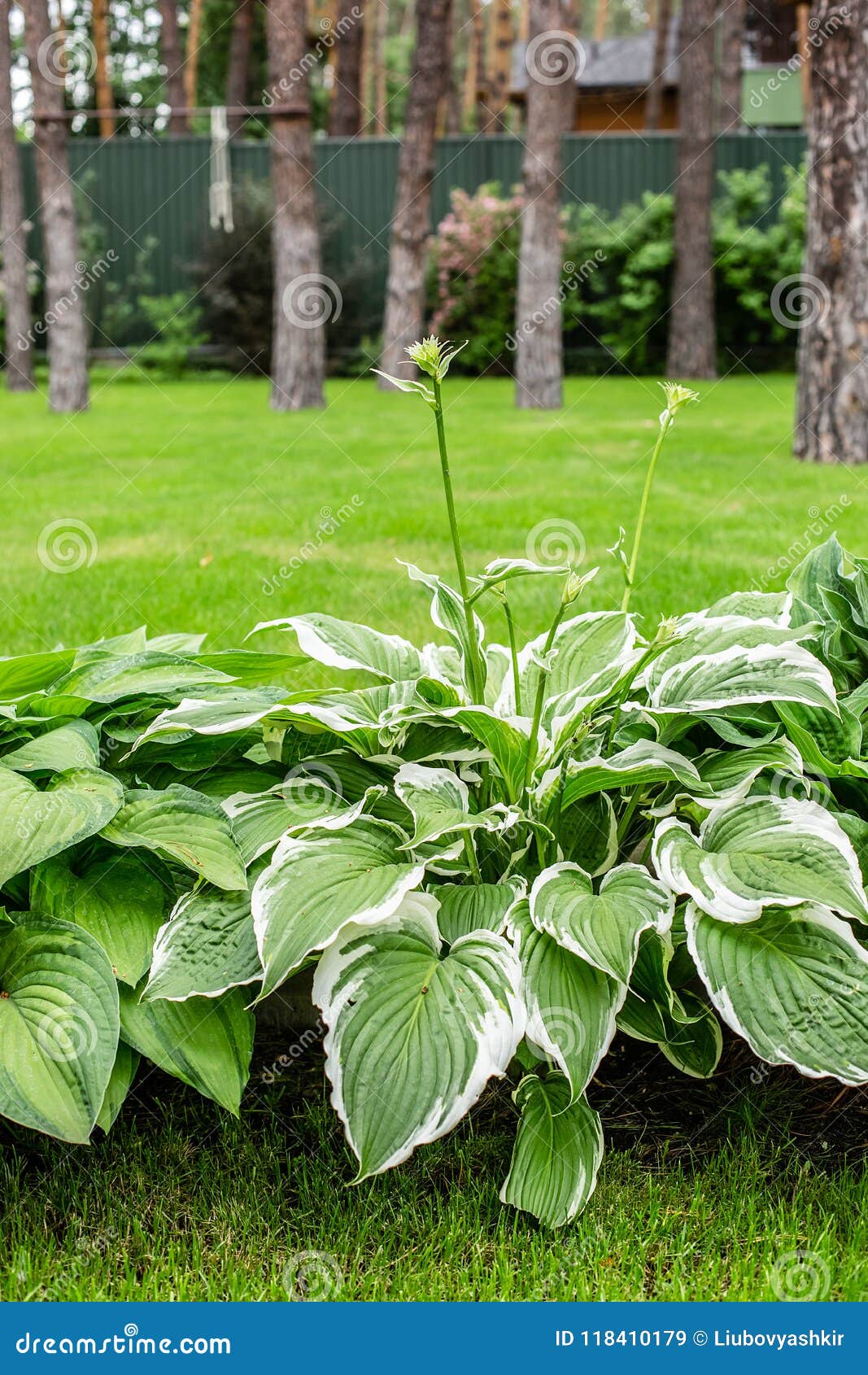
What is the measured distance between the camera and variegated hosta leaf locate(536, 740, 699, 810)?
170cm

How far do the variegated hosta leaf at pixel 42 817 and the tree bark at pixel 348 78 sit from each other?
15.7 metres

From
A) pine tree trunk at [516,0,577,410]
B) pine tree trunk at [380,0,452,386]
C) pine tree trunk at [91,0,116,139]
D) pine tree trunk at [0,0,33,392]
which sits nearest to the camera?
pine tree trunk at [516,0,577,410]


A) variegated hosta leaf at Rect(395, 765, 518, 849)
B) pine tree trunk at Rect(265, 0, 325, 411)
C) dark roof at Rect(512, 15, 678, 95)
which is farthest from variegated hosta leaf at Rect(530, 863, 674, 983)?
dark roof at Rect(512, 15, 678, 95)

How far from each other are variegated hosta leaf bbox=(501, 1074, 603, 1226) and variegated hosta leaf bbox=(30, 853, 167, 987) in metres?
0.53

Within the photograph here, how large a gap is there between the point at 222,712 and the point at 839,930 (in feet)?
2.87

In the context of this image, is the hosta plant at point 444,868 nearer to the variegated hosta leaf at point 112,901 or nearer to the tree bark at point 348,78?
the variegated hosta leaf at point 112,901

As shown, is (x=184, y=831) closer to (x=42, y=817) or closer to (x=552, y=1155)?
(x=42, y=817)

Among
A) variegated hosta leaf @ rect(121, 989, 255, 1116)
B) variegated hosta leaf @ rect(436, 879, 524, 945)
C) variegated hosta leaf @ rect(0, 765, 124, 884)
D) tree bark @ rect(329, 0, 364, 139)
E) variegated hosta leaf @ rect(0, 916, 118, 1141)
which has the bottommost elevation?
variegated hosta leaf @ rect(121, 989, 255, 1116)

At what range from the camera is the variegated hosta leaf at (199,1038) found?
62.1 inches

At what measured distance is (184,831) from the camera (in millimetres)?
1709

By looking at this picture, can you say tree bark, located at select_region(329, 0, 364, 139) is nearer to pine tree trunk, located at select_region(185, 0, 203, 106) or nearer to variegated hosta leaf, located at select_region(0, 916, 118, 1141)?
pine tree trunk, located at select_region(185, 0, 203, 106)


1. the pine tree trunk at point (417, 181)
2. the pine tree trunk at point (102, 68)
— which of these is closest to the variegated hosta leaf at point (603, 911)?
the pine tree trunk at point (417, 181)

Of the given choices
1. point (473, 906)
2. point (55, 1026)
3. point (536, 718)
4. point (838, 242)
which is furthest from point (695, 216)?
point (55, 1026)

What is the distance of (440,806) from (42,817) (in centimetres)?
51
